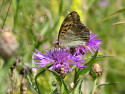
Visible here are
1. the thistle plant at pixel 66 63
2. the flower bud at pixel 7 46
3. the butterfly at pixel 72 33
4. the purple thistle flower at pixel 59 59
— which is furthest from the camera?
the butterfly at pixel 72 33

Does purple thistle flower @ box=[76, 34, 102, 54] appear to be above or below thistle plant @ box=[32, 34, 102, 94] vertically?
above

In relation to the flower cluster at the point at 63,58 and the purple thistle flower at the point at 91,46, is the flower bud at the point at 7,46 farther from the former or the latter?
the purple thistle flower at the point at 91,46

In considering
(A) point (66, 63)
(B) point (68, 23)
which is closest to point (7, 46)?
(A) point (66, 63)

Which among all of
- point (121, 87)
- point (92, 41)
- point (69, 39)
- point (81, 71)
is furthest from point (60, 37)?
point (121, 87)

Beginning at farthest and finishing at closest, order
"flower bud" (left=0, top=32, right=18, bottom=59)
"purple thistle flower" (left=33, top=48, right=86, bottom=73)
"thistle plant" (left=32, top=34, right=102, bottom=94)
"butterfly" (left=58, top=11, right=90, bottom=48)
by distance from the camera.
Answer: "butterfly" (left=58, top=11, right=90, bottom=48) < "purple thistle flower" (left=33, top=48, right=86, bottom=73) < "thistle plant" (left=32, top=34, right=102, bottom=94) < "flower bud" (left=0, top=32, right=18, bottom=59)

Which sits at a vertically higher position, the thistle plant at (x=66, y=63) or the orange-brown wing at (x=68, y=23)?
the orange-brown wing at (x=68, y=23)

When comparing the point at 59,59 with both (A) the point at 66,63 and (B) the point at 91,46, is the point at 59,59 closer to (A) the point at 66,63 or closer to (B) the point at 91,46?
(A) the point at 66,63

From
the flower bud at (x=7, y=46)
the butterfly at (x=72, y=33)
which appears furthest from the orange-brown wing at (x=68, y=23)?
the flower bud at (x=7, y=46)

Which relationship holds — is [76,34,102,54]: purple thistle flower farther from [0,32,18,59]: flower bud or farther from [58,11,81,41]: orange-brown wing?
[0,32,18,59]: flower bud

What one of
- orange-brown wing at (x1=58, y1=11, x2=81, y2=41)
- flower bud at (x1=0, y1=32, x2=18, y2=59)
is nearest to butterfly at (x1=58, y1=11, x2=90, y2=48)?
orange-brown wing at (x1=58, y1=11, x2=81, y2=41)
